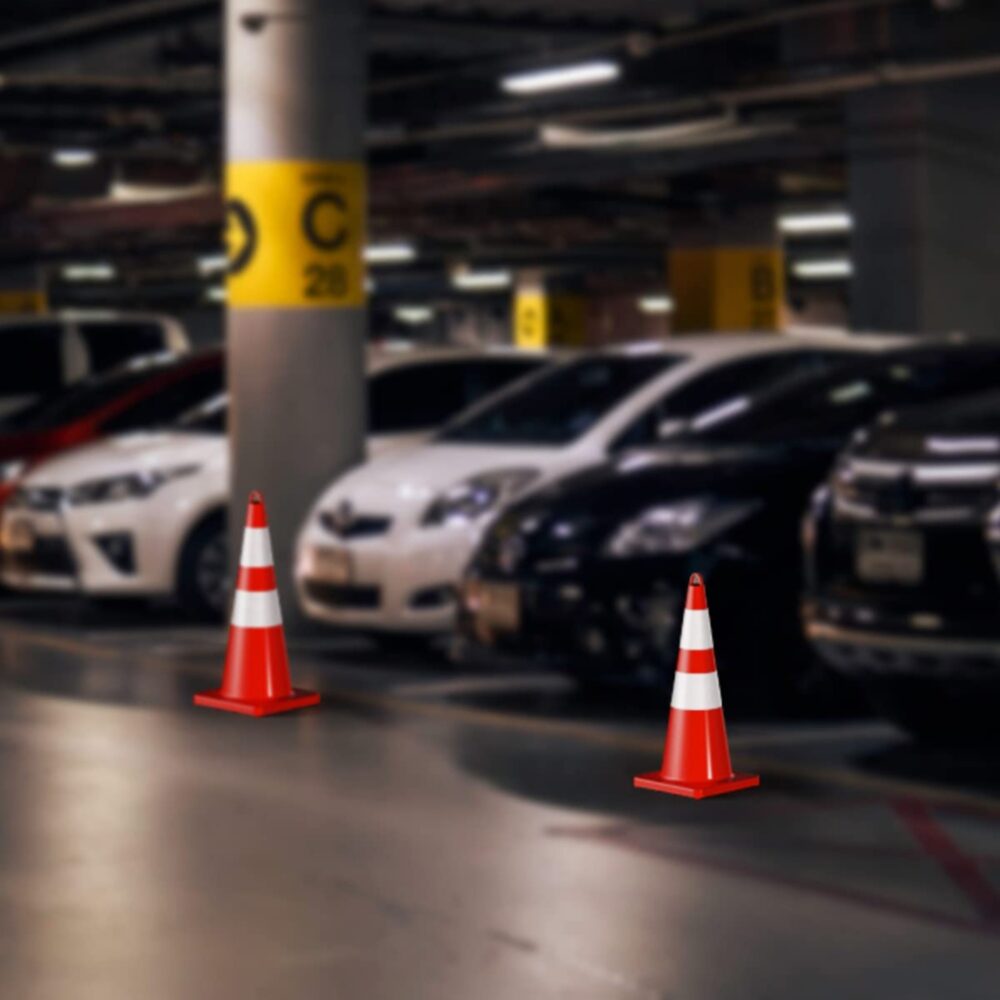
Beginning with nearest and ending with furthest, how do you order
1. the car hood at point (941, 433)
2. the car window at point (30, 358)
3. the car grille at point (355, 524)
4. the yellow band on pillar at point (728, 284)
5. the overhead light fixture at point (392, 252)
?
the car hood at point (941, 433) → the car grille at point (355, 524) → the car window at point (30, 358) → the yellow band on pillar at point (728, 284) → the overhead light fixture at point (392, 252)

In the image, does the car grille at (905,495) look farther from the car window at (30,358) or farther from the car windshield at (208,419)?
the car window at (30,358)

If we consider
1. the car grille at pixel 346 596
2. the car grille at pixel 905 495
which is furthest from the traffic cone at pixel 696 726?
the car grille at pixel 346 596

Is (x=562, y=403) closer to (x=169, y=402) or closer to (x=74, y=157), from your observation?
(x=169, y=402)

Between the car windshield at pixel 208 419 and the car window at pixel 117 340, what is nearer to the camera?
the car windshield at pixel 208 419

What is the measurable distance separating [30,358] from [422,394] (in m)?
4.70

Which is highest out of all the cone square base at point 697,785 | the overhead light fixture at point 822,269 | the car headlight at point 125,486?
the overhead light fixture at point 822,269

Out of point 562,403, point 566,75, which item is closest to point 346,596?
point 562,403

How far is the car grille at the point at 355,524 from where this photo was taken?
11.3 m

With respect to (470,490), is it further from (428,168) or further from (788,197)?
Answer: (788,197)

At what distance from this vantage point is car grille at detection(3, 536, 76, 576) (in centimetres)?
1353

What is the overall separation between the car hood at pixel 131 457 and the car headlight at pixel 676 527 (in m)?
4.82

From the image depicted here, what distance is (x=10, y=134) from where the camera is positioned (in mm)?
27719

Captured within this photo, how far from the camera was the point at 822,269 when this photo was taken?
148 ft

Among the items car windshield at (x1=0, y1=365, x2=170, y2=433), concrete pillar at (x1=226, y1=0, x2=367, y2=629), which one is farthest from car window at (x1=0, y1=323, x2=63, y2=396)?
concrete pillar at (x1=226, y1=0, x2=367, y2=629)
